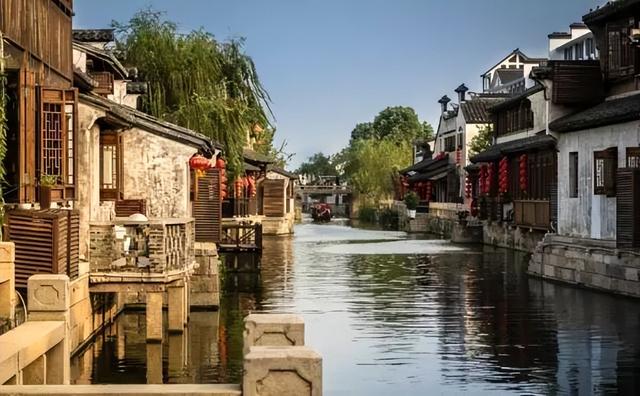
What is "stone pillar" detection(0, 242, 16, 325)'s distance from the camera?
14.0 metres

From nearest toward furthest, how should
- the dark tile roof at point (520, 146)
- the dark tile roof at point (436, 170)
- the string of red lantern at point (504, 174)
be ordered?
the dark tile roof at point (520, 146)
the string of red lantern at point (504, 174)
the dark tile roof at point (436, 170)

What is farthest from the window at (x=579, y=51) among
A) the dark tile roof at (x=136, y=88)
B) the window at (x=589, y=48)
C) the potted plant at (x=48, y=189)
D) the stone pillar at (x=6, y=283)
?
the stone pillar at (x=6, y=283)

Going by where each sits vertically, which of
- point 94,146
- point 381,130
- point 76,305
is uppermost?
point 381,130

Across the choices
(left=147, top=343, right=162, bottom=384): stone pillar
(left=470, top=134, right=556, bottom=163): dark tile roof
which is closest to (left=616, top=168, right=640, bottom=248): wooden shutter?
(left=470, top=134, right=556, bottom=163): dark tile roof

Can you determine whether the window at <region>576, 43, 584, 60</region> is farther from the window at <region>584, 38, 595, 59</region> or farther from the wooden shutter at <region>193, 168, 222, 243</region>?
the wooden shutter at <region>193, 168, 222, 243</region>

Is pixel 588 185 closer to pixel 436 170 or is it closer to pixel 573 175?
pixel 573 175

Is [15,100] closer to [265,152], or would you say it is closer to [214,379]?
[214,379]

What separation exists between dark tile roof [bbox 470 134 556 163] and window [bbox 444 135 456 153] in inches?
914

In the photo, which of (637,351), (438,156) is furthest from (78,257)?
(438,156)

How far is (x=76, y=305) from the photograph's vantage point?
20594 mm

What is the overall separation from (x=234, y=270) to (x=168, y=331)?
14.8m

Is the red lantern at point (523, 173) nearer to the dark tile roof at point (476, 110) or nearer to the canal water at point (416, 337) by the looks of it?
the canal water at point (416, 337)

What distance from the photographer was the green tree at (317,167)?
17425cm

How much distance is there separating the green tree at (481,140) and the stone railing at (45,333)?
5984 centimetres
